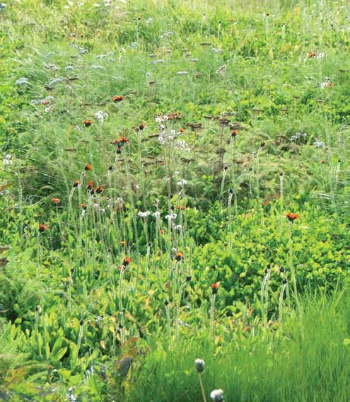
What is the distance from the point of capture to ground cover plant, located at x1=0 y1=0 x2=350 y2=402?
2807mm

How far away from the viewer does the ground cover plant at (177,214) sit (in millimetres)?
2807

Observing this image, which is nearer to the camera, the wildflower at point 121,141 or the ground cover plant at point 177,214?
the ground cover plant at point 177,214

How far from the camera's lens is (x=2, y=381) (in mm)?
2516

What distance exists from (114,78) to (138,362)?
4.62m

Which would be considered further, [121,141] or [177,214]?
[177,214]

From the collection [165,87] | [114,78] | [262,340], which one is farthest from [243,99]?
[262,340]

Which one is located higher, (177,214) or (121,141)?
(121,141)

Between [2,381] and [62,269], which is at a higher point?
[2,381]

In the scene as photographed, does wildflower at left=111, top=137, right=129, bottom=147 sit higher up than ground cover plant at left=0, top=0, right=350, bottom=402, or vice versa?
wildflower at left=111, top=137, right=129, bottom=147

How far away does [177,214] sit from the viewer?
4773mm

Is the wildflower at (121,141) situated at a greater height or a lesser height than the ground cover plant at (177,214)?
greater

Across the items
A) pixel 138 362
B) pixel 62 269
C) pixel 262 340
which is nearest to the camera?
pixel 138 362

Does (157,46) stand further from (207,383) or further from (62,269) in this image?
(207,383)

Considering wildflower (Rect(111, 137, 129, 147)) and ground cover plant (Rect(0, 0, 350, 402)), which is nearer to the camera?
ground cover plant (Rect(0, 0, 350, 402))
